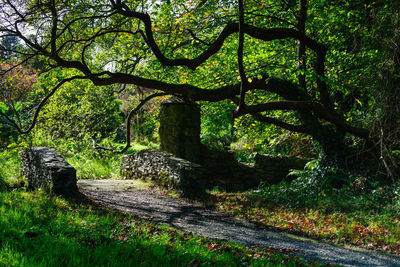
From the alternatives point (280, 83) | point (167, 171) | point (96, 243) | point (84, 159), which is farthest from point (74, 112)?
point (96, 243)

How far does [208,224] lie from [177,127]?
18.1 feet

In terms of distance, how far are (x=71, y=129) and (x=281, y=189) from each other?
35.9 ft

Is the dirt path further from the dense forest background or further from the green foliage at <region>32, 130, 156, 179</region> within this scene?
the green foliage at <region>32, 130, 156, 179</region>

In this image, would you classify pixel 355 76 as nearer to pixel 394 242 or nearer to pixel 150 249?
pixel 394 242

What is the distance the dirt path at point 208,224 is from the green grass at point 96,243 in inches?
29.4

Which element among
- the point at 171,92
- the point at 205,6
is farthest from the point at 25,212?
the point at 205,6

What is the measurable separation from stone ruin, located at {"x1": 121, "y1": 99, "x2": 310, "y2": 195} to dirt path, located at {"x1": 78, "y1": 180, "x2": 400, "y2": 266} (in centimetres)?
126

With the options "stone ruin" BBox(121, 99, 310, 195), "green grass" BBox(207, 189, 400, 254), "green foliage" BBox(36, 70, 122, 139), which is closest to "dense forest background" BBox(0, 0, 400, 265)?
"green grass" BBox(207, 189, 400, 254)

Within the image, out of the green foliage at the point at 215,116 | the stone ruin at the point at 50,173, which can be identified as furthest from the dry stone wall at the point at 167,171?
the stone ruin at the point at 50,173

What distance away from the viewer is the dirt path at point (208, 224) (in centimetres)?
491

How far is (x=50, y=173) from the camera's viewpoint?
670cm

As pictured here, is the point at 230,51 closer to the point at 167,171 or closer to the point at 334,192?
the point at 167,171

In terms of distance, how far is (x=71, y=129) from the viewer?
1519 cm

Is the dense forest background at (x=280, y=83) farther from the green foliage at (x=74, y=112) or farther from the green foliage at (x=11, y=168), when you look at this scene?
the green foliage at (x=74, y=112)
